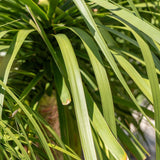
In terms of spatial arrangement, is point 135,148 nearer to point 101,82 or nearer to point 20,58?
point 101,82

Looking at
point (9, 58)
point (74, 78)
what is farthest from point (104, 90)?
point (9, 58)

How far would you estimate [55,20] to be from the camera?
620 mm

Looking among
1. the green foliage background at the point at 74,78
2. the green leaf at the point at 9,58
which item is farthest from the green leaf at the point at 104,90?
the green leaf at the point at 9,58

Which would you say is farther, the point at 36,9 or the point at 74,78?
the point at 36,9

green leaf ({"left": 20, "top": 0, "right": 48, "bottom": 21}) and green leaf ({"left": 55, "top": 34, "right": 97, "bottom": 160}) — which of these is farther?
A: green leaf ({"left": 20, "top": 0, "right": 48, "bottom": 21})

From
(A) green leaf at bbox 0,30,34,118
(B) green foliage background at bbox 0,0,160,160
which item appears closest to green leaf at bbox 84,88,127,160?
(B) green foliage background at bbox 0,0,160,160

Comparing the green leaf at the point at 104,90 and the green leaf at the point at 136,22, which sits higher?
the green leaf at the point at 136,22

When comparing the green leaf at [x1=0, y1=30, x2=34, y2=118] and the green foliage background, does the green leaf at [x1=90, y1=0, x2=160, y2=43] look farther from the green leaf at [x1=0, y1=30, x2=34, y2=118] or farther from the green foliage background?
the green leaf at [x1=0, y1=30, x2=34, y2=118]

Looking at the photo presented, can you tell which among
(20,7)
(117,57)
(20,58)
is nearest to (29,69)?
(20,58)

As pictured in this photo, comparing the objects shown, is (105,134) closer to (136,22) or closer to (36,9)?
(136,22)

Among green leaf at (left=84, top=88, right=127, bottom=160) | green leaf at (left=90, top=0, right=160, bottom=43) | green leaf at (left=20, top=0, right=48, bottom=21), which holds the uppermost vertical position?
green leaf at (left=20, top=0, right=48, bottom=21)

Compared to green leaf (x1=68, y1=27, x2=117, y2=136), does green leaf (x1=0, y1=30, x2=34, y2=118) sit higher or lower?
higher

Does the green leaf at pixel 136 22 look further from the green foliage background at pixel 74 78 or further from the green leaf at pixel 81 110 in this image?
the green leaf at pixel 81 110

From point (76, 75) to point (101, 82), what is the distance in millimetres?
41
